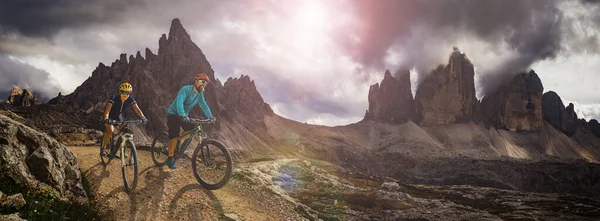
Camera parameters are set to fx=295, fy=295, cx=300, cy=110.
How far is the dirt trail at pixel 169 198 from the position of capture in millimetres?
10508

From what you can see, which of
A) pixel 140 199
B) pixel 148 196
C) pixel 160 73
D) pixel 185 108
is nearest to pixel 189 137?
pixel 185 108

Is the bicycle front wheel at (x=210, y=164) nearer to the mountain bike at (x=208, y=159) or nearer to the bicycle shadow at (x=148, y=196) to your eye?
the mountain bike at (x=208, y=159)

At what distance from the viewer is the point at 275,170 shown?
47688 millimetres

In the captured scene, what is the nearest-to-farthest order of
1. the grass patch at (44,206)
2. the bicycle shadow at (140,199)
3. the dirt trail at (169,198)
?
the grass patch at (44,206), the bicycle shadow at (140,199), the dirt trail at (169,198)

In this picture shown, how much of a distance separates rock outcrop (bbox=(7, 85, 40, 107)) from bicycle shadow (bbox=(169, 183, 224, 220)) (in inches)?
8339

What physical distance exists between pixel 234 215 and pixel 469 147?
709 ft

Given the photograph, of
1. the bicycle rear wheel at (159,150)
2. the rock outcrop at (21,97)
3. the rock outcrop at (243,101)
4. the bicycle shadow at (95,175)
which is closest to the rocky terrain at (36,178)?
the bicycle shadow at (95,175)

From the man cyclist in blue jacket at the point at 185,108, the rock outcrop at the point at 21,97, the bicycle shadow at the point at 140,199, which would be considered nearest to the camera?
the bicycle shadow at the point at 140,199

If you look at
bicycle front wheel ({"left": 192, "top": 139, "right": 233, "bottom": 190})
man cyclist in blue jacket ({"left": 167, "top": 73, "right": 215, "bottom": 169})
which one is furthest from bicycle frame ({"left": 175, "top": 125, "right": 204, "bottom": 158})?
bicycle front wheel ({"left": 192, "top": 139, "right": 233, "bottom": 190})

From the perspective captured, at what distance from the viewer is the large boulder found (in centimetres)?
866

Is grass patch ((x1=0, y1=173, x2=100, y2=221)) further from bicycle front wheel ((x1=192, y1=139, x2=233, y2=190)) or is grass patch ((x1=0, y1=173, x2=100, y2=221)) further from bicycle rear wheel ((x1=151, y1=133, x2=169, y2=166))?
bicycle rear wheel ((x1=151, y1=133, x2=169, y2=166))

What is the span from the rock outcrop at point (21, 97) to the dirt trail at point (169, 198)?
20985 cm

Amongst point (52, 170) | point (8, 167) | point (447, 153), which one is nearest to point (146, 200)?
point (52, 170)

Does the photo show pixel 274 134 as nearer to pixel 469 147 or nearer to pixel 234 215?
pixel 469 147
